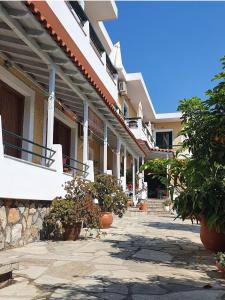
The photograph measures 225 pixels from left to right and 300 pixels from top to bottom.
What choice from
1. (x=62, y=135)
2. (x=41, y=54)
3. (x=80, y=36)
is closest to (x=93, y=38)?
(x=80, y=36)

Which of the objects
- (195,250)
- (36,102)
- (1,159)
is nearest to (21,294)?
(1,159)

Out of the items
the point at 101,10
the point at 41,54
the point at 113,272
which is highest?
the point at 101,10

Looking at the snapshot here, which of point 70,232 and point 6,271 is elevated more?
point 70,232

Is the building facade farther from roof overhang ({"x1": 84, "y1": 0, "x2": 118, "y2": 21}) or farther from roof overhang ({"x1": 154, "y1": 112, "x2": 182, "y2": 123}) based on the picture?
roof overhang ({"x1": 154, "y1": 112, "x2": 182, "y2": 123})

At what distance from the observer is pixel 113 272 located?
5.19 metres

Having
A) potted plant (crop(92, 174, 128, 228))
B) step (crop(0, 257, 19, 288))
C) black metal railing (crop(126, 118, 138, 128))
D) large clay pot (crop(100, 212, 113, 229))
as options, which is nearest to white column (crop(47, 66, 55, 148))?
potted plant (crop(92, 174, 128, 228))

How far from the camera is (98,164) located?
60.5 ft

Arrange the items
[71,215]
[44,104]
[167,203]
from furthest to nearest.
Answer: [44,104]
[167,203]
[71,215]

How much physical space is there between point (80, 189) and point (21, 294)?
481 cm

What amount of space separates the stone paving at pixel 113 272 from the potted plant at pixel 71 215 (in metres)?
0.34

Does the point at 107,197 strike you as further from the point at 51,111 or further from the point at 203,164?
the point at 203,164

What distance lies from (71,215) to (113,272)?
113 inches

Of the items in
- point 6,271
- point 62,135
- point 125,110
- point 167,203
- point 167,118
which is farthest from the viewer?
point 167,118

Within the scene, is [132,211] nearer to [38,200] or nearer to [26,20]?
[38,200]
